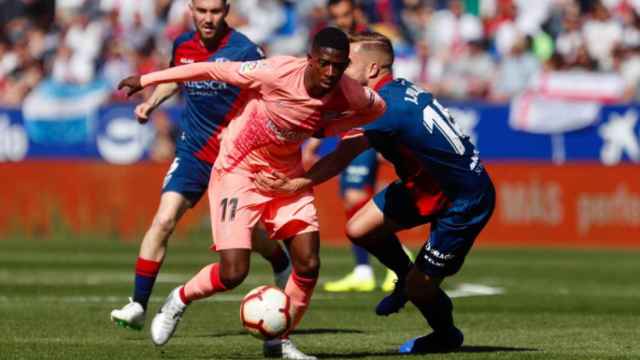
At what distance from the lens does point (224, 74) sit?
9.82m

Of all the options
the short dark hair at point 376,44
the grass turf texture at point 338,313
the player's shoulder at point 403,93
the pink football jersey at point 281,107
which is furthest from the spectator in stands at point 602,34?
the pink football jersey at point 281,107

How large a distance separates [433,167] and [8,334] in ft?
11.6

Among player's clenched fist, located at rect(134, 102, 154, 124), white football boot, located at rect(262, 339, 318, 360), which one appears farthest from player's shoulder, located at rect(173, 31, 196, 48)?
white football boot, located at rect(262, 339, 318, 360)

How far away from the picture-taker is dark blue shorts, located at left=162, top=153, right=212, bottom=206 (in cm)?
1228

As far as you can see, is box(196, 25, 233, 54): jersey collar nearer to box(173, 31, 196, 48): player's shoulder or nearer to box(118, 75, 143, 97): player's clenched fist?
box(173, 31, 196, 48): player's shoulder

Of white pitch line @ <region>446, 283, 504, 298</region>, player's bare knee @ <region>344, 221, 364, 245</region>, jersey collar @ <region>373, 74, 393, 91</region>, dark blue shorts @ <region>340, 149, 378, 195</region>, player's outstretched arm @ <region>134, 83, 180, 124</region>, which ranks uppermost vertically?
jersey collar @ <region>373, 74, 393, 91</region>

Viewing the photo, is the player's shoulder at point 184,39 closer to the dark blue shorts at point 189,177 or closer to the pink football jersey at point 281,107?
the dark blue shorts at point 189,177

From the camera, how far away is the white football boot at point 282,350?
10117mm

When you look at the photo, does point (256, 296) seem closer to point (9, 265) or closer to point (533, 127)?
point (9, 265)

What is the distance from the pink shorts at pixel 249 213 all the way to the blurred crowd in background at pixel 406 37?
14.6 metres

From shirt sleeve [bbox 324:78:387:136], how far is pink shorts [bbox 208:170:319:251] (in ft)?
1.59

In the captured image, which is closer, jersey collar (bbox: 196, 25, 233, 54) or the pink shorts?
the pink shorts

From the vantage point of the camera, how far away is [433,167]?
1040 cm

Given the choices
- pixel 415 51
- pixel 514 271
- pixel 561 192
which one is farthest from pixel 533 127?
pixel 514 271
